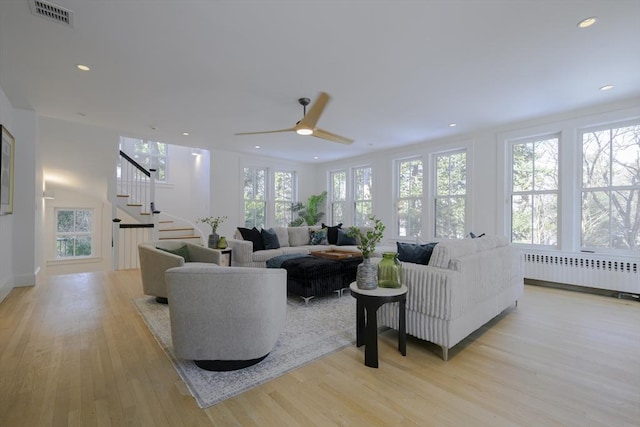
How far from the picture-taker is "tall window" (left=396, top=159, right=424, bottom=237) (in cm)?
664

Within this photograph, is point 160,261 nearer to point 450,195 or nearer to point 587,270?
point 450,195

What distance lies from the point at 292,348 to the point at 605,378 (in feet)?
7.80

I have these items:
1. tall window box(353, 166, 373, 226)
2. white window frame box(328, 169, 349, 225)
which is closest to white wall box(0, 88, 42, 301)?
white window frame box(328, 169, 349, 225)

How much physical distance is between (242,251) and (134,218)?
9.69 ft

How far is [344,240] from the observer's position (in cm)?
614

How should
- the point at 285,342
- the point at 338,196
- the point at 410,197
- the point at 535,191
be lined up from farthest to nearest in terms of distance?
the point at 338,196 → the point at 410,197 → the point at 535,191 → the point at 285,342

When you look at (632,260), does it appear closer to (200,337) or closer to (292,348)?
(292,348)

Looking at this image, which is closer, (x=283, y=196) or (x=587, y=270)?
(x=587, y=270)

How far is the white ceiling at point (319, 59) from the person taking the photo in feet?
7.50

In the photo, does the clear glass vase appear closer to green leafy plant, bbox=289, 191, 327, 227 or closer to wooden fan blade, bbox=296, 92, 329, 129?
wooden fan blade, bbox=296, 92, 329, 129

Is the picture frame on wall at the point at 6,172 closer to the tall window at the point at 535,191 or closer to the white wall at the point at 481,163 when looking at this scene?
the white wall at the point at 481,163

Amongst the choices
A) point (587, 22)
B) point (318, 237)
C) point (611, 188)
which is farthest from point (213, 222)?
point (611, 188)

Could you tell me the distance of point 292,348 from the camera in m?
2.57

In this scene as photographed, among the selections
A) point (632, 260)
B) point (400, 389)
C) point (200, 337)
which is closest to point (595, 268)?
point (632, 260)
